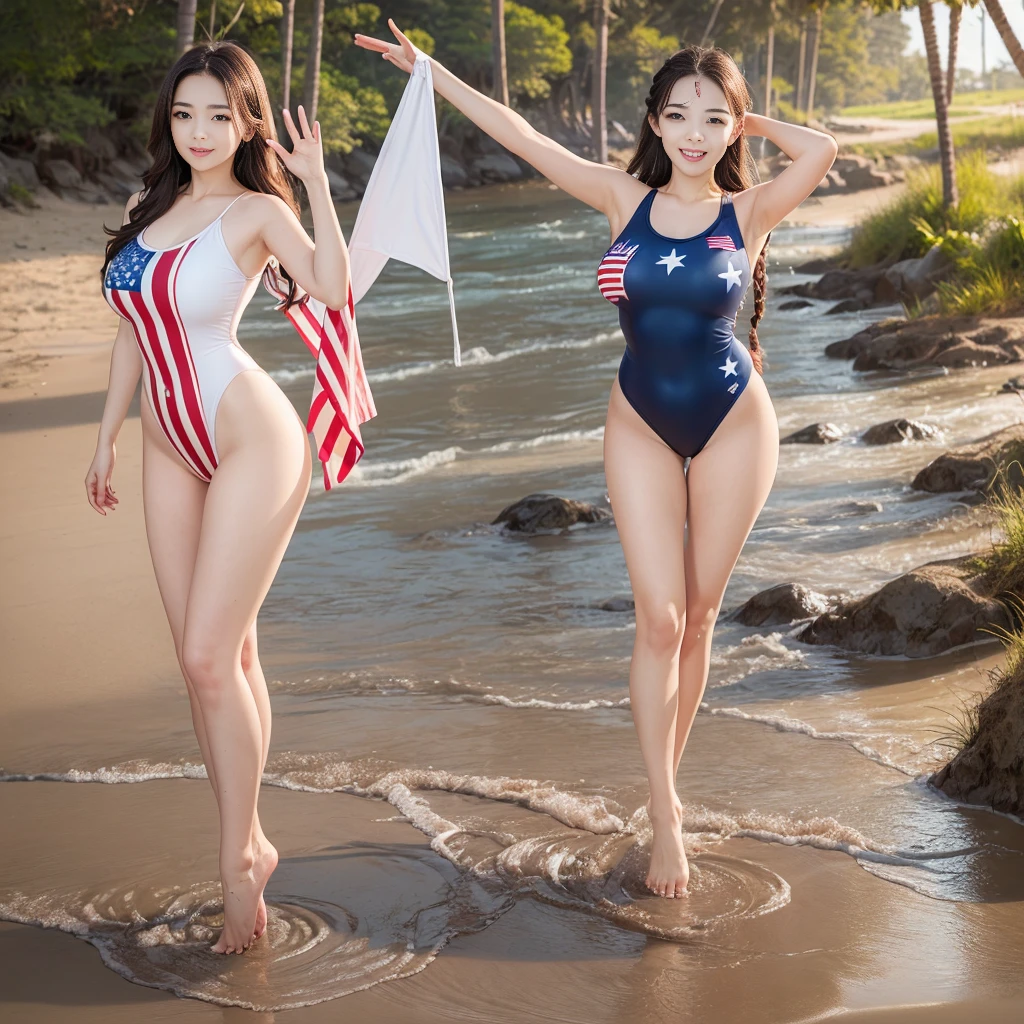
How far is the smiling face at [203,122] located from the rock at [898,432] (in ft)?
22.7

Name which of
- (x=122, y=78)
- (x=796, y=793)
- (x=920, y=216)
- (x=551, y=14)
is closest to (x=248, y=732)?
(x=796, y=793)

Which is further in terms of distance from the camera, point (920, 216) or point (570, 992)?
point (920, 216)

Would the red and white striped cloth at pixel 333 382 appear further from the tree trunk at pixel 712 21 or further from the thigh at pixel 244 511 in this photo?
the tree trunk at pixel 712 21

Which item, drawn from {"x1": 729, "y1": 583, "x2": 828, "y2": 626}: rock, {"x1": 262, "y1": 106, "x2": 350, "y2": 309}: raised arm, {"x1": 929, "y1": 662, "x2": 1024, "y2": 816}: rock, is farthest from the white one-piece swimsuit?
{"x1": 729, "y1": 583, "x2": 828, "y2": 626}: rock

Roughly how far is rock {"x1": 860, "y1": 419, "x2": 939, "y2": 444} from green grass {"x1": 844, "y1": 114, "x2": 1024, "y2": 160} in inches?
1419

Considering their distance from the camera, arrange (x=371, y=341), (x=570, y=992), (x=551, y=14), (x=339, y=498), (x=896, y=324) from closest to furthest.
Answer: (x=570, y=992) → (x=339, y=498) → (x=896, y=324) → (x=371, y=341) → (x=551, y=14)

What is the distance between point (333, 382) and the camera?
12.2 ft

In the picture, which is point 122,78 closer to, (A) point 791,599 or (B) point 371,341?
(B) point 371,341

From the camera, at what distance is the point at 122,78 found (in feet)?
125

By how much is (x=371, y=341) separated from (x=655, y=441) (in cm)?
1337

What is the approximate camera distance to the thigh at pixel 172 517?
11.2 feet

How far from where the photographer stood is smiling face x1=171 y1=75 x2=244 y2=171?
3.44 metres

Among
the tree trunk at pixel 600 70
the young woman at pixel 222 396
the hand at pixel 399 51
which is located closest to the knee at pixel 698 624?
the young woman at pixel 222 396

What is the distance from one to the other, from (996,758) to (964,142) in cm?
5009
